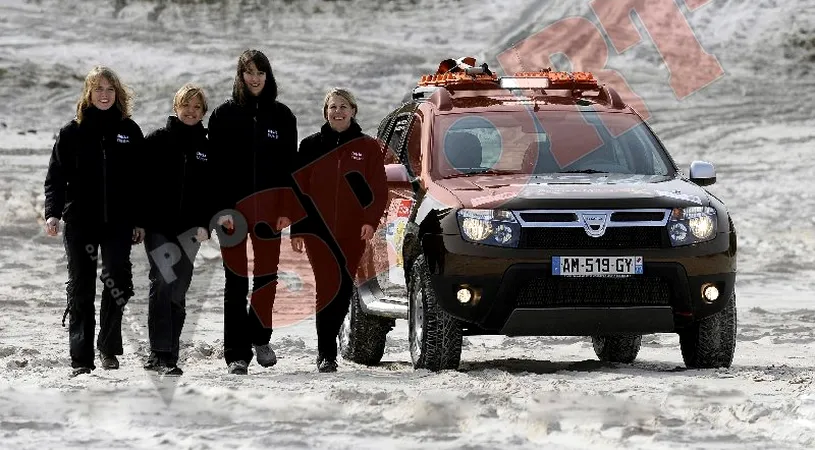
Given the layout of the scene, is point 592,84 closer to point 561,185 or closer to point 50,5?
point 561,185

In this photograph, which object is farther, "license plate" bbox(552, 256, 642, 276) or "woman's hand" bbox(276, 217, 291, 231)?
"woman's hand" bbox(276, 217, 291, 231)

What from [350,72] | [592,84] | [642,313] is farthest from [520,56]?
[642,313]

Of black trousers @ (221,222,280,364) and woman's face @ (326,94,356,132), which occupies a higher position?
woman's face @ (326,94,356,132)

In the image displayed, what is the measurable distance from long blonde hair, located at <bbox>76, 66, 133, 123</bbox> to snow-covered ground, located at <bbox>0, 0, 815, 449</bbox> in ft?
4.37

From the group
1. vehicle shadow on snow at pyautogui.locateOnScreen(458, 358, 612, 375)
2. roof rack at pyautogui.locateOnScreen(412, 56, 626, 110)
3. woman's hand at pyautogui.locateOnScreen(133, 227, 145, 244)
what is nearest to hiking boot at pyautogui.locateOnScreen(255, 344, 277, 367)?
woman's hand at pyautogui.locateOnScreen(133, 227, 145, 244)

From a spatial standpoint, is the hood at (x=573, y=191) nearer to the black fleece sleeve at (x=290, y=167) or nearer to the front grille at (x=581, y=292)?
the front grille at (x=581, y=292)

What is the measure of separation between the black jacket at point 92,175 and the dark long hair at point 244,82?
60 centimetres

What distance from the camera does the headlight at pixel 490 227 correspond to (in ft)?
25.8

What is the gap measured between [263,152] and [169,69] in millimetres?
22146

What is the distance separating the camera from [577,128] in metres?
9.05

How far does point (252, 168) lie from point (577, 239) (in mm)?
1719

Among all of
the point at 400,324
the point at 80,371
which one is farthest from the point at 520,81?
the point at 400,324

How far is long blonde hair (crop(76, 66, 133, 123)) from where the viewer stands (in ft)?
26.4

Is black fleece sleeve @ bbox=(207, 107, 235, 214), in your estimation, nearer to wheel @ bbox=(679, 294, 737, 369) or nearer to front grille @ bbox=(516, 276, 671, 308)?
front grille @ bbox=(516, 276, 671, 308)
